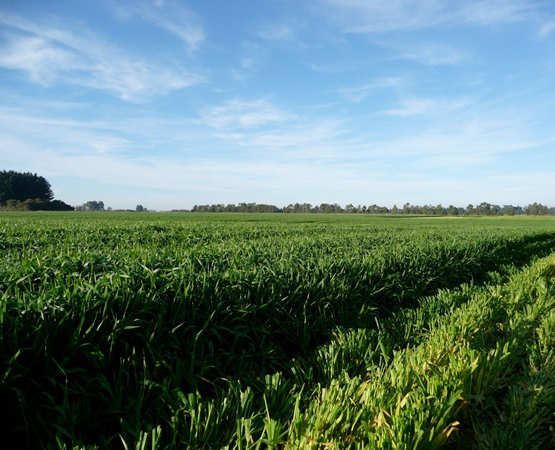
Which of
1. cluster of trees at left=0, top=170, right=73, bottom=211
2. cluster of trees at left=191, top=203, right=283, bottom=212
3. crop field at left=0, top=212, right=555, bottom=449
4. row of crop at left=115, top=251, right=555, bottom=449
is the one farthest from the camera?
cluster of trees at left=191, top=203, right=283, bottom=212

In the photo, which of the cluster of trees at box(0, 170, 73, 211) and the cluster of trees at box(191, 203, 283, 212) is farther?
the cluster of trees at box(191, 203, 283, 212)

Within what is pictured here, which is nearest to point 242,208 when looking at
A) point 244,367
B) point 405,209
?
point 405,209

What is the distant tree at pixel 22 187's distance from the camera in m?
117

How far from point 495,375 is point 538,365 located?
854 millimetres

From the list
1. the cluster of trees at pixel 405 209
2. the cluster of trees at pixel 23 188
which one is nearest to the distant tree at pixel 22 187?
the cluster of trees at pixel 23 188

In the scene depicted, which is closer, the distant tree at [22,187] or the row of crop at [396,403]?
the row of crop at [396,403]

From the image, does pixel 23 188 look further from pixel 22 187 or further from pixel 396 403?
pixel 396 403

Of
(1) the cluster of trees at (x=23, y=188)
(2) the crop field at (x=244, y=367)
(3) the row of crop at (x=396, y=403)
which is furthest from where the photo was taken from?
(1) the cluster of trees at (x=23, y=188)

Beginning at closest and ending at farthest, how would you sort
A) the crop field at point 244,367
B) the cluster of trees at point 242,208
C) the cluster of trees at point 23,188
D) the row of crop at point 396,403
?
the row of crop at point 396,403 → the crop field at point 244,367 → the cluster of trees at point 23,188 → the cluster of trees at point 242,208

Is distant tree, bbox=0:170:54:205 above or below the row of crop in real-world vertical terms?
→ above

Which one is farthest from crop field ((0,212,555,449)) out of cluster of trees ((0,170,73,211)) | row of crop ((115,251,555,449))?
cluster of trees ((0,170,73,211))

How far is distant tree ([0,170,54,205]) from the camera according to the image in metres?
117

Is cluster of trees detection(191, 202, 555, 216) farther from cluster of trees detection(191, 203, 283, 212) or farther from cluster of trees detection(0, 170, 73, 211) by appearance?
cluster of trees detection(0, 170, 73, 211)

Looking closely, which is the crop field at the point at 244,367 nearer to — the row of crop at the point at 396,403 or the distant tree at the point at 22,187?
the row of crop at the point at 396,403
